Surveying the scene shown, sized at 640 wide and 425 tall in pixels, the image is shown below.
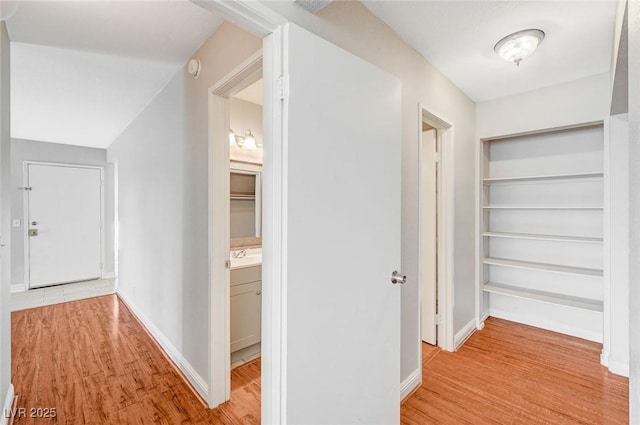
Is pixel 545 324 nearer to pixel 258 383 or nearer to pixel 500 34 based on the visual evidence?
pixel 500 34

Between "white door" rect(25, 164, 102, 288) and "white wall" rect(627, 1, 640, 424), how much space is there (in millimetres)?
6204

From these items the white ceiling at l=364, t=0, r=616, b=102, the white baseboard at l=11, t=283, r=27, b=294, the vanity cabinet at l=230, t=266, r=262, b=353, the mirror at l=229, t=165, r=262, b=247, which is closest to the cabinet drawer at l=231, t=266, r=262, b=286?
the vanity cabinet at l=230, t=266, r=262, b=353

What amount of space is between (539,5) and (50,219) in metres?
6.25

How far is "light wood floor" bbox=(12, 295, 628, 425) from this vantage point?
1760 millimetres

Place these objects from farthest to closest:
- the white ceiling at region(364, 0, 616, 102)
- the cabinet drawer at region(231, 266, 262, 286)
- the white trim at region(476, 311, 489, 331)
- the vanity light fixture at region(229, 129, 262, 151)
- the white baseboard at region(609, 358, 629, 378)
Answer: the white trim at region(476, 311, 489, 331) → the vanity light fixture at region(229, 129, 262, 151) → the cabinet drawer at region(231, 266, 262, 286) → the white baseboard at region(609, 358, 629, 378) → the white ceiling at region(364, 0, 616, 102)

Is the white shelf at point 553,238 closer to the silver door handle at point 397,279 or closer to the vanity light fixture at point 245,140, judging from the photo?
the silver door handle at point 397,279

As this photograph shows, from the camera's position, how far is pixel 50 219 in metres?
4.42

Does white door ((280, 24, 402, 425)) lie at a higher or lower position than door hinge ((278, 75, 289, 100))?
lower

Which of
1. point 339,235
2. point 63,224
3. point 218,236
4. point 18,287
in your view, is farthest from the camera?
point 63,224

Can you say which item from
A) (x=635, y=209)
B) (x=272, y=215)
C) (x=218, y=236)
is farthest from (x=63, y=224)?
(x=635, y=209)

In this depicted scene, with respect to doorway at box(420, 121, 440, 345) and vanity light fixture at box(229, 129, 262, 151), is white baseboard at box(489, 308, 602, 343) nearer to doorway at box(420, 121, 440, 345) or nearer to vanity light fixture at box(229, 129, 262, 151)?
doorway at box(420, 121, 440, 345)

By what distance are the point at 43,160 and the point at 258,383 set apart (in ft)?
16.2

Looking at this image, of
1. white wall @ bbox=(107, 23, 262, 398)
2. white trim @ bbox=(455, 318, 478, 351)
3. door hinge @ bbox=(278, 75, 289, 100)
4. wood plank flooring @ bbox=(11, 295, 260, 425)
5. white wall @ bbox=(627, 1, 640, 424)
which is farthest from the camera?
white trim @ bbox=(455, 318, 478, 351)

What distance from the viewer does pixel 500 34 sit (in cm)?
182
